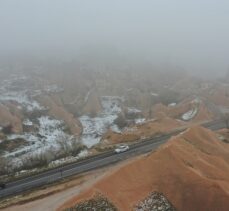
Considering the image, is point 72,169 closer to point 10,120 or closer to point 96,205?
point 96,205

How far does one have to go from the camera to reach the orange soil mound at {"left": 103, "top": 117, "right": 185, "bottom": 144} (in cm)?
8064

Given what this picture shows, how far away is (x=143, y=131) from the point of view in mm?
83250

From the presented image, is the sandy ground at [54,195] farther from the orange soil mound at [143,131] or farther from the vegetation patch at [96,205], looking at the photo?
the orange soil mound at [143,131]

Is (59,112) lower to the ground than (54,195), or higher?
lower

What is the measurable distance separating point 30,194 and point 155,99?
109m

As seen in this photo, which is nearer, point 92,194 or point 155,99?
point 92,194

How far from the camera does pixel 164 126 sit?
88.2m

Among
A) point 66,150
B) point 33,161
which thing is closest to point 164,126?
point 66,150

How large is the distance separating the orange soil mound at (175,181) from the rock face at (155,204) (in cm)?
50

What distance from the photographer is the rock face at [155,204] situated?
3894cm

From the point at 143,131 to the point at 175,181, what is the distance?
41.9 meters

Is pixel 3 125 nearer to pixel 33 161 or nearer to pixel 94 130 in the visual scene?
pixel 94 130

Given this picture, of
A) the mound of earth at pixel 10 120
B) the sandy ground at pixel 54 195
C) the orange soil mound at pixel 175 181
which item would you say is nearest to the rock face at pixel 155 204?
the orange soil mound at pixel 175 181

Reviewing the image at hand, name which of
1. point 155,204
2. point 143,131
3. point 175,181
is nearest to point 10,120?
point 143,131
